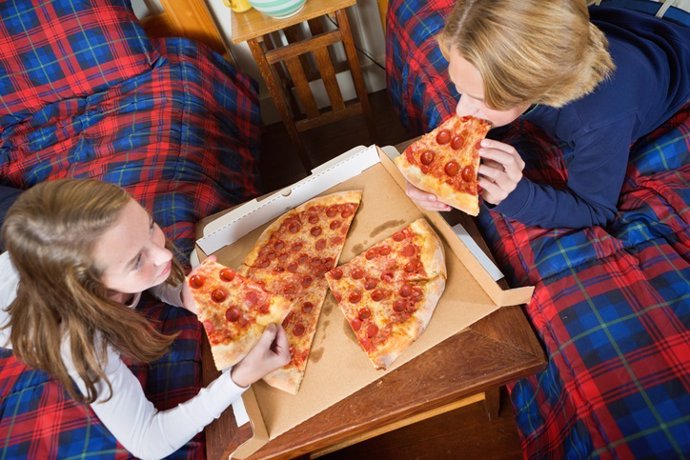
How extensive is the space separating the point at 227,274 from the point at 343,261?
0.38 m

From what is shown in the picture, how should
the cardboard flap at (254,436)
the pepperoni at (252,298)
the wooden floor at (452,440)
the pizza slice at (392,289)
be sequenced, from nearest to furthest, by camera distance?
the cardboard flap at (254,436) < the pizza slice at (392,289) < the pepperoni at (252,298) < the wooden floor at (452,440)

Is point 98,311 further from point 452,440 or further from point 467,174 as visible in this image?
point 452,440

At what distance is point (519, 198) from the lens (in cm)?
123

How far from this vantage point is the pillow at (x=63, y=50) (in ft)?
7.34

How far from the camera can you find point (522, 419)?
4.54 ft

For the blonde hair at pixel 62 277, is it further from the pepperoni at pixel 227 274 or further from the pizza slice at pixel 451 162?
the pizza slice at pixel 451 162

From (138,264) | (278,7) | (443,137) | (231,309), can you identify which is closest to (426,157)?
(443,137)

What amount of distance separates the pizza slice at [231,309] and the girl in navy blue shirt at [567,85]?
0.57m

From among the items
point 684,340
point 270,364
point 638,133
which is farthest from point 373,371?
point 638,133

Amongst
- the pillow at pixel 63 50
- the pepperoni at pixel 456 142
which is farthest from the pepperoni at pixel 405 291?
the pillow at pixel 63 50

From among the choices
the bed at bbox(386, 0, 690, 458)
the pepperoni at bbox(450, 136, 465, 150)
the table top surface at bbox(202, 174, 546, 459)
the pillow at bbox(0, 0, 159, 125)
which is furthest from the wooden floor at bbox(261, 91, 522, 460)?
the pillow at bbox(0, 0, 159, 125)

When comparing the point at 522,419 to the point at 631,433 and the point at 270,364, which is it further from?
the point at 270,364

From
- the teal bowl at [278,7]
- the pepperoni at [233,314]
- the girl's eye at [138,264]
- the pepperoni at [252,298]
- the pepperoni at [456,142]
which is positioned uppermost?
the teal bowl at [278,7]

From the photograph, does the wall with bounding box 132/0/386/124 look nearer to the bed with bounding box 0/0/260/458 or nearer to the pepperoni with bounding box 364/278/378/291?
the bed with bounding box 0/0/260/458
